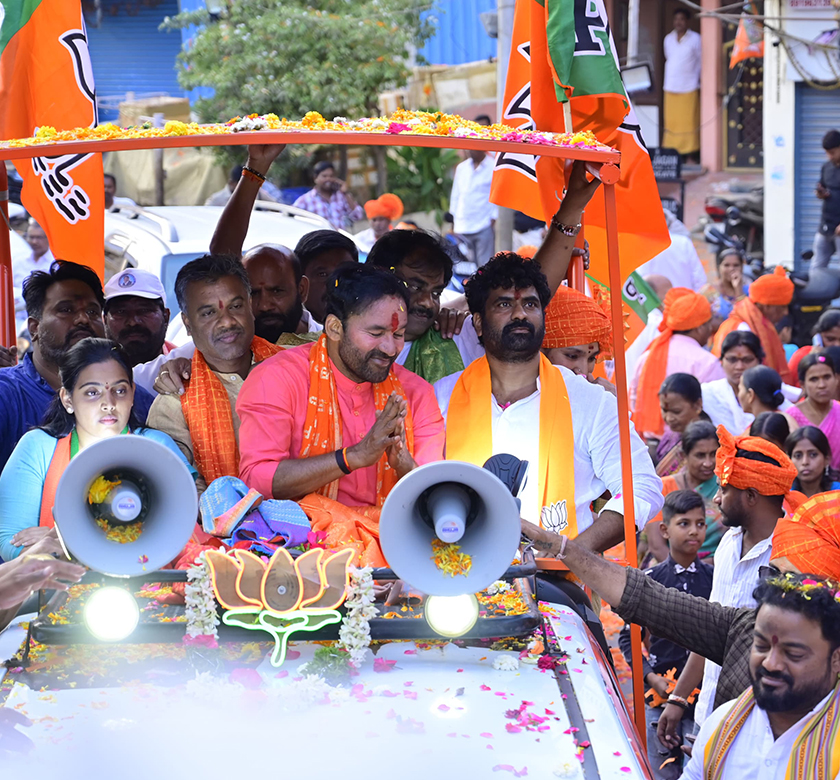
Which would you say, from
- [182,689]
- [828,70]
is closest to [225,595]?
[182,689]

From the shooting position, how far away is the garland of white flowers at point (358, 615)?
128 inches

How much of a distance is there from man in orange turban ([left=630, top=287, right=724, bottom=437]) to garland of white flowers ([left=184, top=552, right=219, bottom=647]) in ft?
17.9

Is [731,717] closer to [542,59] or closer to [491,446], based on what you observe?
[491,446]

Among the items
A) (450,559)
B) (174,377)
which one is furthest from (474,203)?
(450,559)

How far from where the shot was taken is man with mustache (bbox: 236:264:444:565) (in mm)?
3723

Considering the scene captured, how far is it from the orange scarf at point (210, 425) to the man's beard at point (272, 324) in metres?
0.85

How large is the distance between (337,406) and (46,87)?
7.13 feet

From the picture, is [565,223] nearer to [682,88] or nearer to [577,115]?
[577,115]

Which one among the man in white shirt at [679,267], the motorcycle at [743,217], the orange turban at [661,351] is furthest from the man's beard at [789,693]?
the motorcycle at [743,217]

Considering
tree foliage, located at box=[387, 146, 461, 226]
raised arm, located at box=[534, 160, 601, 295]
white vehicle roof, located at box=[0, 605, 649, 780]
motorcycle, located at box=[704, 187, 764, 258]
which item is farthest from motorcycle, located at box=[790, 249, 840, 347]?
white vehicle roof, located at box=[0, 605, 649, 780]

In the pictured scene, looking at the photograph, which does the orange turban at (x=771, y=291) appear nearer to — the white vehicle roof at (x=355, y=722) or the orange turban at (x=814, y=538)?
the orange turban at (x=814, y=538)

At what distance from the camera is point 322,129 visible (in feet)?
11.2

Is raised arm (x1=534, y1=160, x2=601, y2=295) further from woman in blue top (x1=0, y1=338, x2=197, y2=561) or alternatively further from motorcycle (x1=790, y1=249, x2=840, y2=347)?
motorcycle (x1=790, y1=249, x2=840, y2=347)

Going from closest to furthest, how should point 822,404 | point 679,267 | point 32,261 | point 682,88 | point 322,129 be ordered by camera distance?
point 322,129 → point 822,404 → point 32,261 → point 679,267 → point 682,88
